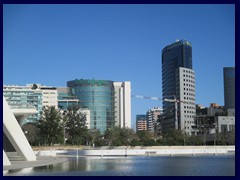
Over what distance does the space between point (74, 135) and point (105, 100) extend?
160 feet

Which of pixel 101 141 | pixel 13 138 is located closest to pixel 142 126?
pixel 101 141

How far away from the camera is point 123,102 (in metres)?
96.4

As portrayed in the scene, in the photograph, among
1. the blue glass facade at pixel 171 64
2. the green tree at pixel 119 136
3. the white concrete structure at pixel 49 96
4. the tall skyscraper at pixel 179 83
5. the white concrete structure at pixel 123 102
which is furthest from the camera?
the white concrete structure at pixel 123 102

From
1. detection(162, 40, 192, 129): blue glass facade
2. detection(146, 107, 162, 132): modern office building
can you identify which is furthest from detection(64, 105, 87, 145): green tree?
detection(146, 107, 162, 132): modern office building

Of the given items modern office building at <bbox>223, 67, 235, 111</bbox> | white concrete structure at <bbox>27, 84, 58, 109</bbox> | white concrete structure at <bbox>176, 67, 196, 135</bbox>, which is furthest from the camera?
modern office building at <bbox>223, 67, 235, 111</bbox>

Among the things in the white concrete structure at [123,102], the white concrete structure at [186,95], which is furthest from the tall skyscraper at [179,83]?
the white concrete structure at [123,102]

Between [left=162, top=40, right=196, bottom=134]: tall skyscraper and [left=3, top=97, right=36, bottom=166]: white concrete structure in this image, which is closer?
[left=3, top=97, right=36, bottom=166]: white concrete structure

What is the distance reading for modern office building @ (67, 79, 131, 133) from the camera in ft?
310

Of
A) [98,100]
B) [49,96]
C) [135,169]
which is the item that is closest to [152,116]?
[98,100]

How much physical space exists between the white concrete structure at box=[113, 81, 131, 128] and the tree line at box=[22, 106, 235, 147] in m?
43.2

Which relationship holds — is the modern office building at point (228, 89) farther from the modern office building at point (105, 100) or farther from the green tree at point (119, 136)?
the green tree at point (119, 136)

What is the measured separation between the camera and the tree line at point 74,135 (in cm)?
4231

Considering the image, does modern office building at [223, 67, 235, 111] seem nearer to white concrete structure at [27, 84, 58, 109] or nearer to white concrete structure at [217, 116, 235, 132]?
white concrete structure at [217, 116, 235, 132]

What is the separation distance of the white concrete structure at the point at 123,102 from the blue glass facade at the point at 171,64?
7.51m
